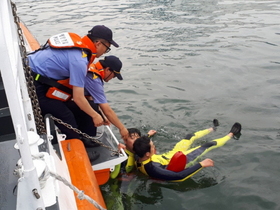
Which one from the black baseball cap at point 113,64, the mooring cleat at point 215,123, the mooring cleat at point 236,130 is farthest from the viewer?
the mooring cleat at point 215,123

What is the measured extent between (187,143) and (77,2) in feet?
51.3

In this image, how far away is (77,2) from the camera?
18.5m

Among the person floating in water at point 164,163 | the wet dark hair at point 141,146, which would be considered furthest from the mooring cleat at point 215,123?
the wet dark hair at point 141,146

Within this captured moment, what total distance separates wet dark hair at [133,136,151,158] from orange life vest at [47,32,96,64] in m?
1.33

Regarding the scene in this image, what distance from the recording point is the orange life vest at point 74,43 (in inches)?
146

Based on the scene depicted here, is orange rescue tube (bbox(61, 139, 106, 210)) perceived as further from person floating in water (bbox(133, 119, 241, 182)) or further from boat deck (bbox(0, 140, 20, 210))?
person floating in water (bbox(133, 119, 241, 182))

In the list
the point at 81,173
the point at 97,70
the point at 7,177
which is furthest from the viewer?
the point at 97,70

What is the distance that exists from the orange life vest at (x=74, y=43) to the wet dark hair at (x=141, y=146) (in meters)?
1.33

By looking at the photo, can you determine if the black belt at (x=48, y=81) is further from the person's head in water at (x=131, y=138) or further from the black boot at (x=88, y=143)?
the person's head in water at (x=131, y=138)

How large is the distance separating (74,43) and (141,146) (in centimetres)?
165

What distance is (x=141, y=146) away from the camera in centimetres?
429

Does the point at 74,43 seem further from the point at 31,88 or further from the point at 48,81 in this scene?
the point at 31,88

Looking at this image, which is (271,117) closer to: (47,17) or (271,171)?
(271,171)

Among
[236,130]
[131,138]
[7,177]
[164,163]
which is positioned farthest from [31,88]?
[236,130]
